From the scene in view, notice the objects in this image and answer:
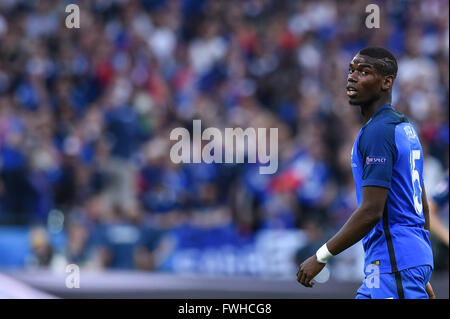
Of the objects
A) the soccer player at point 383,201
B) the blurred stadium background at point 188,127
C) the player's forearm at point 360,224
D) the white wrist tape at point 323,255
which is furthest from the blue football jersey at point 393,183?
the blurred stadium background at point 188,127

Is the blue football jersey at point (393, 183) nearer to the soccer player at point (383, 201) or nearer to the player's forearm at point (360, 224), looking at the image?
the soccer player at point (383, 201)

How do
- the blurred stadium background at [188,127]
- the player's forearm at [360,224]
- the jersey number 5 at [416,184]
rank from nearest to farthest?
the player's forearm at [360,224], the jersey number 5 at [416,184], the blurred stadium background at [188,127]

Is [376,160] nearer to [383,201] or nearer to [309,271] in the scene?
[383,201]

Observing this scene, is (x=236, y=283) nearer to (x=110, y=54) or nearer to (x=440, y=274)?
(x=440, y=274)

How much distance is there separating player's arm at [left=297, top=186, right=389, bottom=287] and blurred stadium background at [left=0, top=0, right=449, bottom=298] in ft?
10.2

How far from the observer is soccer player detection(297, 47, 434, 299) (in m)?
3.78

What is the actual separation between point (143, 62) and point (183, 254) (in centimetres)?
442

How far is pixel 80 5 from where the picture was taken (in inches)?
574

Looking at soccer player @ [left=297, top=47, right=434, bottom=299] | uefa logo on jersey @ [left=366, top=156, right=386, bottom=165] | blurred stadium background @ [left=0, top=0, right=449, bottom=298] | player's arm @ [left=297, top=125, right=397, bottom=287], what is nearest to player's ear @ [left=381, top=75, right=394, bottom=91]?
soccer player @ [left=297, top=47, right=434, bottom=299]

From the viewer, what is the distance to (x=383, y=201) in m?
3.78

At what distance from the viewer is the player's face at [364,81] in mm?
3959

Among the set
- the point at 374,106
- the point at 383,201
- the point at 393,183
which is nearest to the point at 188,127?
the point at 374,106

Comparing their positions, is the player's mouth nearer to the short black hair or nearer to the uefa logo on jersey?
the short black hair

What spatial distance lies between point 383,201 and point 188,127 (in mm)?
7669
